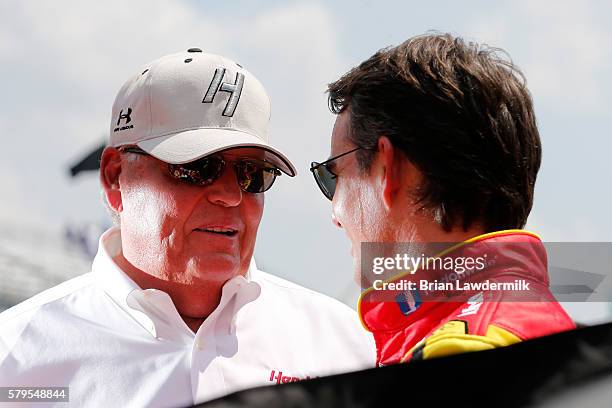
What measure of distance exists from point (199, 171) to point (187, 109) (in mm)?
217

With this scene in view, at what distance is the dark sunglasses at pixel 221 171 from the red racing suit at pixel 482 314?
2.49 feet

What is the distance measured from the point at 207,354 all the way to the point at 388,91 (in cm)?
104

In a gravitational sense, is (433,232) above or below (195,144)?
below

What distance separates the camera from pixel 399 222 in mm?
1935

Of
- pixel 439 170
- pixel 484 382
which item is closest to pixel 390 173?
pixel 439 170

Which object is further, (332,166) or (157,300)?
(157,300)

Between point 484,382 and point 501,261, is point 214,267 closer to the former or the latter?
point 501,261

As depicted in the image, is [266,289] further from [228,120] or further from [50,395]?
[50,395]

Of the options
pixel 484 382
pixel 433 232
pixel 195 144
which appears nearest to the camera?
pixel 484 382

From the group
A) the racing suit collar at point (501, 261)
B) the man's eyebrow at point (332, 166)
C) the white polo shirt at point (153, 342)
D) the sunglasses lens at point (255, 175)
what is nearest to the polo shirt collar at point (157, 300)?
the white polo shirt at point (153, 342)

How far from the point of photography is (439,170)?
1.89 meters

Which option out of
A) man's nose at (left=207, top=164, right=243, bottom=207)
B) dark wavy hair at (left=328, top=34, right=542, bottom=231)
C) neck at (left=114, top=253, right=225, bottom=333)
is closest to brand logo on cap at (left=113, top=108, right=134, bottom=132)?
man's nose at (left=207, top=164, right=243, bottom=207)

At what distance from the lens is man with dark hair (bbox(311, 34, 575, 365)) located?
5.90ft

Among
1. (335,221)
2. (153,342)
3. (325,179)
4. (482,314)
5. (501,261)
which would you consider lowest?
(153,342)
